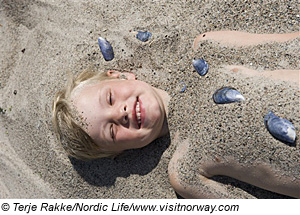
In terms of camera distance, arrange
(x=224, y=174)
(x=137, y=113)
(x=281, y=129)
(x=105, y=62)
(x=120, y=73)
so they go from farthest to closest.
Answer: (x=105, y=62) < (x=120, y=73) < (x=224, y=174) < (x=137, y=113) < (x=281, y=129)

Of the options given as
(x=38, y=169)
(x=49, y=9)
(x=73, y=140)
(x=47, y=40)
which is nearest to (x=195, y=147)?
(x=73, y=140)

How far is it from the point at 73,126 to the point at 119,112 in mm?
533

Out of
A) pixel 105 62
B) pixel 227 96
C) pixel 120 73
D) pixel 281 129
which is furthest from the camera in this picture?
pixel 105 62

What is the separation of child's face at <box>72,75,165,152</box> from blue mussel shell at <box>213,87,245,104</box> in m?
0.56

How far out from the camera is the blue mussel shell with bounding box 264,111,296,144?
198cm

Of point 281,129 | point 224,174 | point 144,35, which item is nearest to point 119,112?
point 144,35

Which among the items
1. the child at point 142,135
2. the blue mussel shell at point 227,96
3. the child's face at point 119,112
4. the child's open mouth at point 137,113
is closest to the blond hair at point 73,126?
the child at point 142,135

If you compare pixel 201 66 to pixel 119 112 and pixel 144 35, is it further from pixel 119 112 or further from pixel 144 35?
pixel 119 112

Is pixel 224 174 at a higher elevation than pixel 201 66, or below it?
below

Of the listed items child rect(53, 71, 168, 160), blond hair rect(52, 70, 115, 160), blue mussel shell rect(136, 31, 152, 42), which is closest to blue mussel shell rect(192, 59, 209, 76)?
child rect(53, 71, 168, 160)

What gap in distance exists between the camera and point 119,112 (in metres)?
2.30

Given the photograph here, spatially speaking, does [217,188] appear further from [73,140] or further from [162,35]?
[162,35]

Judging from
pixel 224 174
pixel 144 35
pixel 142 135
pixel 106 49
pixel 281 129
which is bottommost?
pixel 224 174
